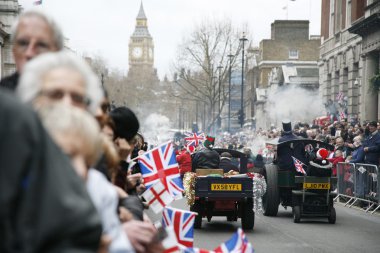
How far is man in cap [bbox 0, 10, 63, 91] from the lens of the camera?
11.1ft

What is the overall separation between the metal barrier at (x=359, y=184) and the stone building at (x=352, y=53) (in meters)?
9.20

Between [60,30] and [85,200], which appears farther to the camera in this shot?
[60,30]

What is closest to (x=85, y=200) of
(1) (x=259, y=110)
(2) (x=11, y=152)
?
(2) (x=11, y=152)

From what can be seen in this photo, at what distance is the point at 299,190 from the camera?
17438mm

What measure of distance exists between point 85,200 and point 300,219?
15960 mm

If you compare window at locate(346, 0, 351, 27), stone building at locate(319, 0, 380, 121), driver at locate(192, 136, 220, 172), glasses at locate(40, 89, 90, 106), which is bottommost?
driver at locate(192, 136, 220, 172)

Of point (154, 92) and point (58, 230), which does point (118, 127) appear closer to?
point (58, 230)

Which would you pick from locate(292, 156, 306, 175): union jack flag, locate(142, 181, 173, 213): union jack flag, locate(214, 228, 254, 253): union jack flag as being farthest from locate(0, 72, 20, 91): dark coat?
locate(292, 156, 306, 175): union jack flag

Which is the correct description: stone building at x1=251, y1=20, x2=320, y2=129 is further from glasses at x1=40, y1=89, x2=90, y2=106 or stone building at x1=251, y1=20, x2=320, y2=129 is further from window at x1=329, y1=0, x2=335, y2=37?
glasses at x1=40, y1=89, x2=90, y2=106

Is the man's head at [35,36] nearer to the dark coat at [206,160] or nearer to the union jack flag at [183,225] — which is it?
the union jack flag at [183,225]

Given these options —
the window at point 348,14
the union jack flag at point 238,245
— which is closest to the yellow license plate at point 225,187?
the union jack flag at point 238,245

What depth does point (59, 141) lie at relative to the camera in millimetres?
2438

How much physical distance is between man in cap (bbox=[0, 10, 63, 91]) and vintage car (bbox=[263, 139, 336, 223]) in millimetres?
13947

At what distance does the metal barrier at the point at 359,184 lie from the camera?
18.7 metres
